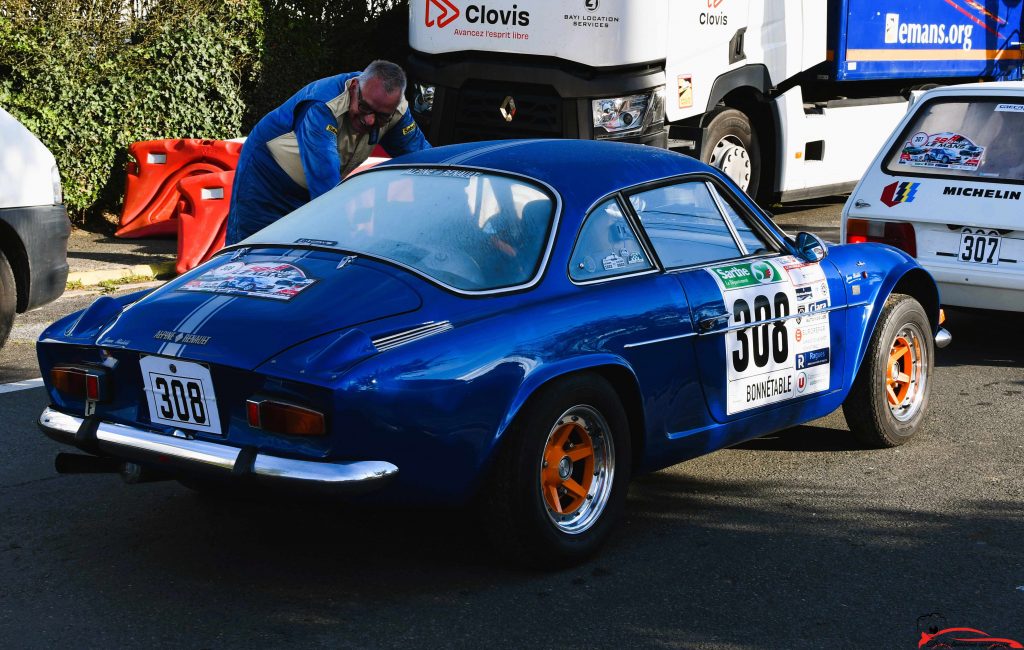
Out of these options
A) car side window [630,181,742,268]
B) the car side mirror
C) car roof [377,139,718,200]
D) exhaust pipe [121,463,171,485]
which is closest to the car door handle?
car side window [630,181,742,268]

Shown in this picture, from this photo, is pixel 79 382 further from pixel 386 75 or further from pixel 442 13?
pixel 442 13

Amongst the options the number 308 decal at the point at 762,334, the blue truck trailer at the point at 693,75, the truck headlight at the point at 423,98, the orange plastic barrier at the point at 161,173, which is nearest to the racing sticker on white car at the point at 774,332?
the number 308 decal at the point at 762,334

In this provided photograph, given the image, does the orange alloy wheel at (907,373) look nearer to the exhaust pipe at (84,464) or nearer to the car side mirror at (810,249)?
the car side mirror at (810,249)

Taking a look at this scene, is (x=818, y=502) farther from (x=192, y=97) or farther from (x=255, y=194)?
(x=192, y=97)

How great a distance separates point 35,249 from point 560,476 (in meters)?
4.08

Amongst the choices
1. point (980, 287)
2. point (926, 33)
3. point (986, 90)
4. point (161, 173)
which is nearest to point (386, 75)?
point (980, 287)

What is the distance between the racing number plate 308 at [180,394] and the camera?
4141mm

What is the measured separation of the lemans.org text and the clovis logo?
15.5 feet

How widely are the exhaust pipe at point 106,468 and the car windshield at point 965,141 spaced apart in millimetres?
5042

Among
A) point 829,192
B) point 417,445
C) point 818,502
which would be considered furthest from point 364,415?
point 829,192

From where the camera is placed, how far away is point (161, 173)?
12961 millimetres

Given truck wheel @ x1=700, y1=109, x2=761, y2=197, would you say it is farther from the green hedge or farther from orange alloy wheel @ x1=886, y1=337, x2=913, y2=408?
orange alloy wheel @ x1=886, y1=337, x2=913, y2=408

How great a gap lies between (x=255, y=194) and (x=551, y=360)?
2945 millimetres

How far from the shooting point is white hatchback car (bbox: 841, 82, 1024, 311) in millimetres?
7426
